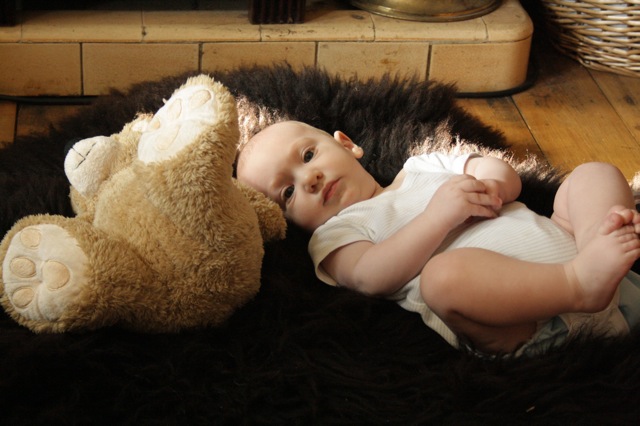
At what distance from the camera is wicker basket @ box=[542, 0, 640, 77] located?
1.86m

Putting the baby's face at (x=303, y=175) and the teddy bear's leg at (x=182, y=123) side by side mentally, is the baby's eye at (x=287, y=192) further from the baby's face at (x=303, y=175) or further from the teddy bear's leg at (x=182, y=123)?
the teddy bear's leg at (x=182, y=123)

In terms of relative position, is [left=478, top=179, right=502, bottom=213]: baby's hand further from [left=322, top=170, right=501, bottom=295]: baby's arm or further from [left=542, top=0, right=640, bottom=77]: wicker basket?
[left=542, top=0, right=640, bottom=77]: wicker basket

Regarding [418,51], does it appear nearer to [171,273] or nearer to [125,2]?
[125,2]

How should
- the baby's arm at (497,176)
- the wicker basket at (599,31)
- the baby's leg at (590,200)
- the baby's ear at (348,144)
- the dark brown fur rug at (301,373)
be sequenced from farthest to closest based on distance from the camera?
the wicker basket at (599,31) < the baby's ear at (348,144) < the baby's arm at (497,176) < the baby's leg at (590,200) < the dark brown fur rug at (301,373)

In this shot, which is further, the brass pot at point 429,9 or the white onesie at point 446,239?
the brass pot at point 429,9

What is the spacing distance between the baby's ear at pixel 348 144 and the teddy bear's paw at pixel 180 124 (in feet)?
1.25

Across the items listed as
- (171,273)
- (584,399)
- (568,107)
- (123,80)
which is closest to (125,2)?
(123,80)

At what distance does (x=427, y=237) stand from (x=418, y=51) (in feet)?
3.26

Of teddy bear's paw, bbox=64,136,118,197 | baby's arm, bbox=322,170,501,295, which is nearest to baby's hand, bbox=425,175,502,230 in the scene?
baby's arm, bbox=322,170,501,295

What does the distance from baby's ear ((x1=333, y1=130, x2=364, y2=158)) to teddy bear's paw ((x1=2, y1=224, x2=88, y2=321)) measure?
508 millimetres

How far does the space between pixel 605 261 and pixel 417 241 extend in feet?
0.72

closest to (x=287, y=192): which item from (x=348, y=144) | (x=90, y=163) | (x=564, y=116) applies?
(x=348, y=144)

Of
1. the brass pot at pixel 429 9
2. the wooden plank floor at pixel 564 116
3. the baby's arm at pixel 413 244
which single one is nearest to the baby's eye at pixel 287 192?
the baby's arm at pixel 413 244

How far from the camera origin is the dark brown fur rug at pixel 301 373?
82 cm
